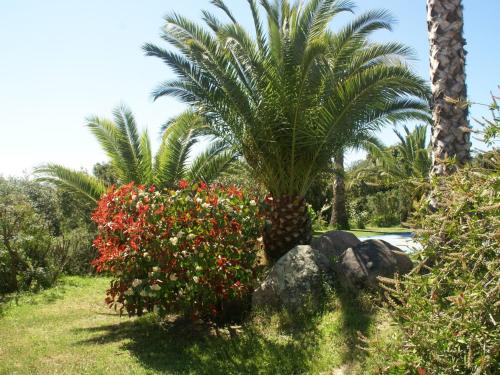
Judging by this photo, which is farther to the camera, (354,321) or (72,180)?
(72,180)

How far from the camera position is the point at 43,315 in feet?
33.3

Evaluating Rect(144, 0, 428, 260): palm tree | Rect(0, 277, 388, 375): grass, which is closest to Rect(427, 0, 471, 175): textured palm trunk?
Rect(144, 0, 428, 260): palm tree

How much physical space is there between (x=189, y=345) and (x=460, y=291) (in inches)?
203

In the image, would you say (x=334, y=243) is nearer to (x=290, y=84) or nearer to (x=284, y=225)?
(x=284, y=225)

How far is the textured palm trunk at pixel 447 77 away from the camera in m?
7.08

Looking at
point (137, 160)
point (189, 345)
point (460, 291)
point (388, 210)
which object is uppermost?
point (137, 160)

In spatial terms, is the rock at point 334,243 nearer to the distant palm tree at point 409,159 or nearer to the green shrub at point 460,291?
the green shrub at point 460,291

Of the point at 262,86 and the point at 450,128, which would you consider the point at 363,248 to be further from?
the point at 262,86

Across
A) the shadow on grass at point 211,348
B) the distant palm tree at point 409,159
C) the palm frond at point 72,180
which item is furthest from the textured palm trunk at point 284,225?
the distant palm tree at point 409,159

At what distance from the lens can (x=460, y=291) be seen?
121 inches

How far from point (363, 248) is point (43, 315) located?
22.0 ft

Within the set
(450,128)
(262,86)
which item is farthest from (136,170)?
(450,128)

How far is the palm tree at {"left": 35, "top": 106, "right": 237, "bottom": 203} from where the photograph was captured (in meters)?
13.0

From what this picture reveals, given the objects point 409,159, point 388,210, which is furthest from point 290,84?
point 388,210
